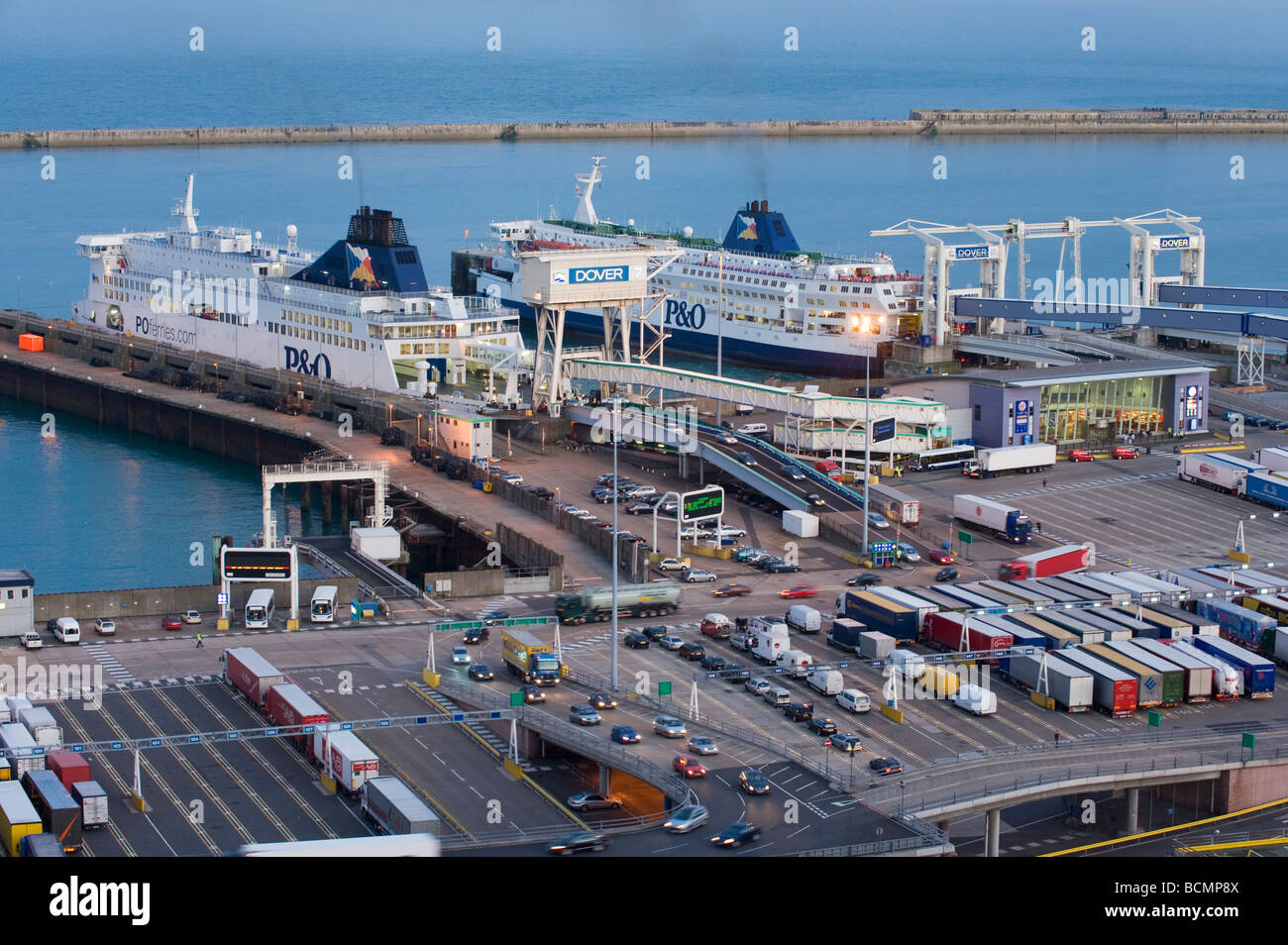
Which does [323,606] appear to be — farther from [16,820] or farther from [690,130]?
[690,130]

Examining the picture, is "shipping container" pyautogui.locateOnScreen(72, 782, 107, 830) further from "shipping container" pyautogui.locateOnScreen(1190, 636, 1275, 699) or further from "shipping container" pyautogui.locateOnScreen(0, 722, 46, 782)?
"shipping container" pyautogui.locateOnScreen(1190, 636, 1275, 699)

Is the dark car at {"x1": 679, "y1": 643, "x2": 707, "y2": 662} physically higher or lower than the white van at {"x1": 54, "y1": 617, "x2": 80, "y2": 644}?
lower

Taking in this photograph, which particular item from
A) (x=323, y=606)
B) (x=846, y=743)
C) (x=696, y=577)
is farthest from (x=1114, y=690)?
(x=323, y=606)

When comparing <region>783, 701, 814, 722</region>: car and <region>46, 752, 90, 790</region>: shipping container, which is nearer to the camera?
<region>46, 752, 90, 790</region>: shipping container

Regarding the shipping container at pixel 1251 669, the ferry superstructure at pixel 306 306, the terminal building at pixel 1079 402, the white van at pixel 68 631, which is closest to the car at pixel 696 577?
the shipping container at pixel 1251 669

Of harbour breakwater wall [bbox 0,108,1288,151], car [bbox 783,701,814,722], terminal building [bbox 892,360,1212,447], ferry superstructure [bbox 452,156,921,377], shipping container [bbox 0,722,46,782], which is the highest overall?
harbour breakwater wall [bbox 0,108,1288,151]

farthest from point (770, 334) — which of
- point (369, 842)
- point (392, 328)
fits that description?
point (369, 842)

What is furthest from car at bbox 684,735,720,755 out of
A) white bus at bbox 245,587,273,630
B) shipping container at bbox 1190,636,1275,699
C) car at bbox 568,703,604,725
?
white bus at bbox 245,587,273,630
